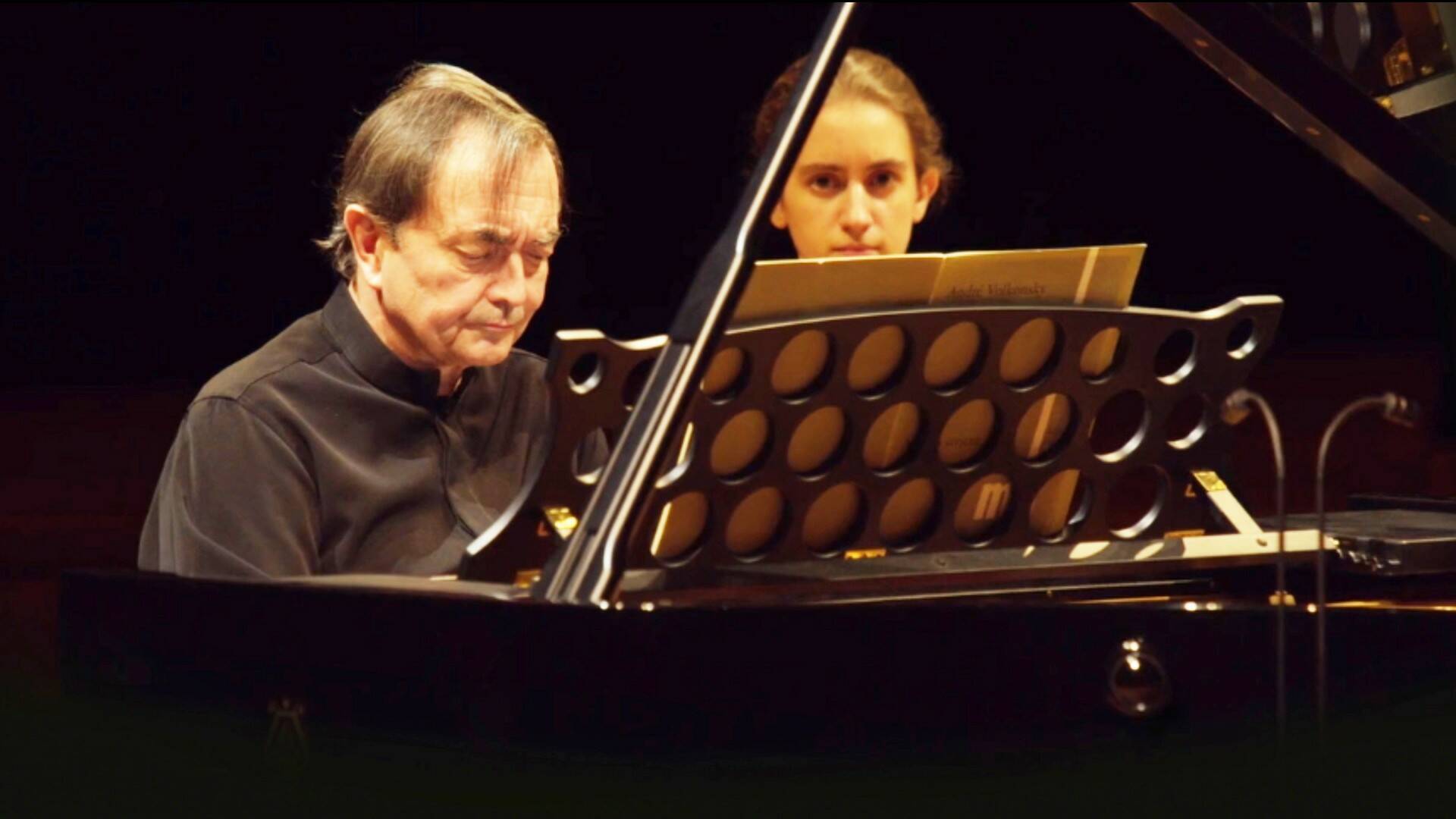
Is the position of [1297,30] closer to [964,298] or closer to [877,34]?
[964,298]

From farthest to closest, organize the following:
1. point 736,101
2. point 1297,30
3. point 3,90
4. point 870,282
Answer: point 736,101, point 3,90, point 1297,30, point 870,282

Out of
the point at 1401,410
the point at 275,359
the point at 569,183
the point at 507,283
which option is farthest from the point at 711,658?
the point at 569,183

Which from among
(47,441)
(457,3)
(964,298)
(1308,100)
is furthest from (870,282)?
(47,441)

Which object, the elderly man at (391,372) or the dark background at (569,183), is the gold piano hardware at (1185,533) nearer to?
the elderly man at (391,372)

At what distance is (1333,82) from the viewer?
→ 5.51 ft

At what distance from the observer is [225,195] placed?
375 centimetres

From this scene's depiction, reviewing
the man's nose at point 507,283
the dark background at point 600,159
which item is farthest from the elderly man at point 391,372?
the dark background at point 600,159

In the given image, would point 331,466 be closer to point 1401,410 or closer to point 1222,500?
point 1222,500

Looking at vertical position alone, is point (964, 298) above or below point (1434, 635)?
above

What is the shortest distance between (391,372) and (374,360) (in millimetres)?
23

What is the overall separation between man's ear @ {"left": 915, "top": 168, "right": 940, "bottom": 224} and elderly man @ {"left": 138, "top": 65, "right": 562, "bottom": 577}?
0.66 m

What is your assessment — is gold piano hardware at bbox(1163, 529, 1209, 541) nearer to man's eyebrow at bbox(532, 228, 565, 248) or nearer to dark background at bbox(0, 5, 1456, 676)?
man's eyebrow at bbox(532, 228, 565, 248)

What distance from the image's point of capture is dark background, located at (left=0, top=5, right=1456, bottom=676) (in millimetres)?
3650

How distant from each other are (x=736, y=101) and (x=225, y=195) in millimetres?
1042
